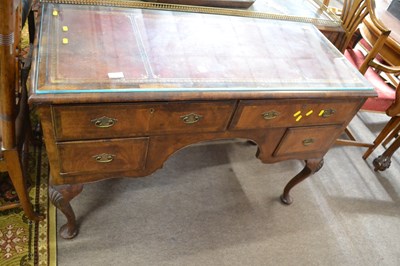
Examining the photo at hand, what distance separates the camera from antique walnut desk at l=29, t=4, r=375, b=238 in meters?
0.89

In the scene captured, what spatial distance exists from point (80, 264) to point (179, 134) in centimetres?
72

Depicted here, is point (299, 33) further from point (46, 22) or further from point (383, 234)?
point (383, 234)

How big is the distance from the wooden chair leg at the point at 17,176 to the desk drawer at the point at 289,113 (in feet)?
2.53

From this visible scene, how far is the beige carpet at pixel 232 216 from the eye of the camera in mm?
1402

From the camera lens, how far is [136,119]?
37.5 inches

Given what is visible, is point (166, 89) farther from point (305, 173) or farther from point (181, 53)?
point (305, 173)

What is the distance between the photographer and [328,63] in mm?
1260

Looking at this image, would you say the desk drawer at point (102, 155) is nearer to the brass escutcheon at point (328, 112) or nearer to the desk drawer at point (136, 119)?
the desk drawer at point (136, 119)

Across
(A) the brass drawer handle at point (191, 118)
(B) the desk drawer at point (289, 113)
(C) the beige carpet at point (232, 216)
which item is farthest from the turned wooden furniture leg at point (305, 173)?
(A) the brass drawer handle at point (191, 118)

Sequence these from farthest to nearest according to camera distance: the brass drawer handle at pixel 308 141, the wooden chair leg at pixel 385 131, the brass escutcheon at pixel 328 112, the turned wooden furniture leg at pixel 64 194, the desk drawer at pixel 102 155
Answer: the wooden chair leg at pixel 385 131
the brass drawer handle at pixel 308 141
the brass escutcheon at pixel 328 112
the turned wooden furniture leg at pixel 64 194
the desk drawer at pixel 102 155

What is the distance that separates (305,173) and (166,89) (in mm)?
944

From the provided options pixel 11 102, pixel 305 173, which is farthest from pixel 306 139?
pixel 11 102

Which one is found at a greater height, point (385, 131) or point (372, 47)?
Answer: point (372, 47)

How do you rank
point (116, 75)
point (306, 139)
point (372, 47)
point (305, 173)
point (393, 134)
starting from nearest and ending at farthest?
point (116, 75)
point (306, 139)
point (305, 173)
point (372, 47)
point (393, 134)
